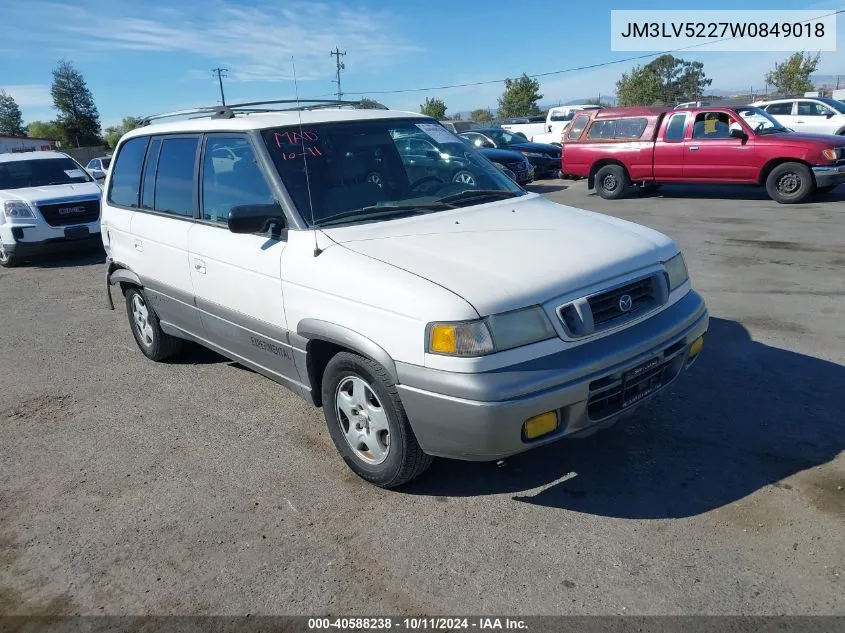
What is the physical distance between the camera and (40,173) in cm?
1150

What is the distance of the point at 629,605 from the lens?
101 inches

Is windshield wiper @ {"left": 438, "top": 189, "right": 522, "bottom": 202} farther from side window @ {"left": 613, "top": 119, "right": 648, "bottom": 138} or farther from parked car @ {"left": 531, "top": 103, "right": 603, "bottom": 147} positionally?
parked car @ {"left": 531, "top": 103, "right": 603, "bottom": 147}

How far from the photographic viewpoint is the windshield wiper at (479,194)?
409 centimetres

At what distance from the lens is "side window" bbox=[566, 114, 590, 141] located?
14.4m

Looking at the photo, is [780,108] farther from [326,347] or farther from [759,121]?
[326,347]

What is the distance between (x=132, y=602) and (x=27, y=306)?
21.3 feet

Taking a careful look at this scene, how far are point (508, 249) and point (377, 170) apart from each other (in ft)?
4.04

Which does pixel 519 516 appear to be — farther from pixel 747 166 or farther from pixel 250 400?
pixel 747 166

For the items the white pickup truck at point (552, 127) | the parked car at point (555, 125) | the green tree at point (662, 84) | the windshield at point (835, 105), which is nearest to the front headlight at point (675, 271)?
the windshield at point (835, 105)

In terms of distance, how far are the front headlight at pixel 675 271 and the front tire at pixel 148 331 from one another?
3.83 metres

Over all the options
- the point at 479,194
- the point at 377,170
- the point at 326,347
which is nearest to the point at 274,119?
the point at 377,170

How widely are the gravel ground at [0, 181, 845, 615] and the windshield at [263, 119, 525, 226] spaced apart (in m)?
1.47

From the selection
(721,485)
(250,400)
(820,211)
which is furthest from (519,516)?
(820,211)

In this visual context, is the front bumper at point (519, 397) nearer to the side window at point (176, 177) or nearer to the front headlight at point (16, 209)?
the side window at point (176, 177)
